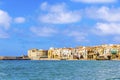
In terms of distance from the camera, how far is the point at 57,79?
183 feet

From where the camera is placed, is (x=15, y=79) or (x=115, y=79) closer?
(x=115, y=79)

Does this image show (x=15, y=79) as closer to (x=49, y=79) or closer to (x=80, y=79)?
(x=49, y=79)

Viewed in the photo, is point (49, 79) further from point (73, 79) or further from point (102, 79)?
point (102, 79)

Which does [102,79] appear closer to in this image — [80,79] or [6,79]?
[80,79]

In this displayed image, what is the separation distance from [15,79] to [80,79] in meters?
8.75

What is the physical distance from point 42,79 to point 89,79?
6.31 metres

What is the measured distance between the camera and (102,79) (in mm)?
54000

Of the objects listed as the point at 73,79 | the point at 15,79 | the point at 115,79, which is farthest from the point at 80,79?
the point at 15,79

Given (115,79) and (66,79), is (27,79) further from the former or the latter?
(115,79)

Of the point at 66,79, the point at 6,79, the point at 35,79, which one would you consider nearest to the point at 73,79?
the point at 66,79

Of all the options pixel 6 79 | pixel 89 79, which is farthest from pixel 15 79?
pixel 89 79

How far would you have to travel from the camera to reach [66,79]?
55.6 m

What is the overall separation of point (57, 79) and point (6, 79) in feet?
22.4

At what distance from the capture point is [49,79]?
5631cm
